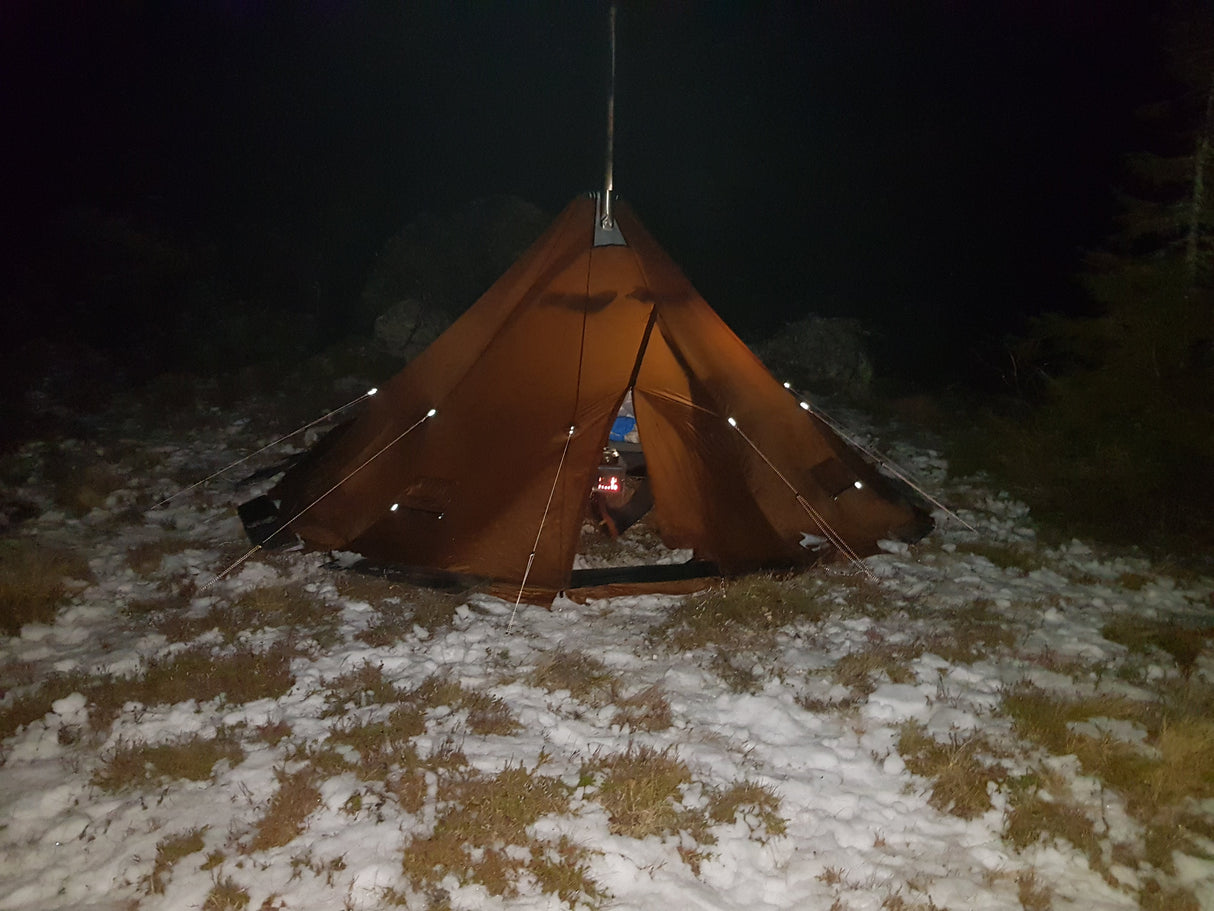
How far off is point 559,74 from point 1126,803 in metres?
22.5

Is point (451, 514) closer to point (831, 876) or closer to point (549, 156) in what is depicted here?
point (831, 876)

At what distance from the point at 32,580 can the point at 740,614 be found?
15.1 ft

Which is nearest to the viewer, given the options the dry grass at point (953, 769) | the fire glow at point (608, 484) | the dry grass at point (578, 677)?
the dry grass at point (953, 769)

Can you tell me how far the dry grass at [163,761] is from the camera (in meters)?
3.30

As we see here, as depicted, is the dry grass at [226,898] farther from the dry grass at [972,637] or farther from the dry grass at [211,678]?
the dry grass at [972,637]

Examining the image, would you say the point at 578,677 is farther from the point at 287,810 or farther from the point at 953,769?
the point at 953,769

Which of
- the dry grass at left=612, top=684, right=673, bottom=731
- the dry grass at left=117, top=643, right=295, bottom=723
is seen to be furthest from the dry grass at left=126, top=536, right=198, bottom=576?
the dry grass at left=612, top=684, right=673, bottom=731

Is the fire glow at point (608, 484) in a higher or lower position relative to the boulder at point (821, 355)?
lower

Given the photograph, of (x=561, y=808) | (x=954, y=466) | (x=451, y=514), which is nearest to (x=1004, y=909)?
(x=561, y=808)

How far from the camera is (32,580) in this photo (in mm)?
4832

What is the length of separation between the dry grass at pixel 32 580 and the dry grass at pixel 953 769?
16.5 feet

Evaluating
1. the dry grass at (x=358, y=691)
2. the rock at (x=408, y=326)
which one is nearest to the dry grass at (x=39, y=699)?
the dry grass at (x=358, y=691)

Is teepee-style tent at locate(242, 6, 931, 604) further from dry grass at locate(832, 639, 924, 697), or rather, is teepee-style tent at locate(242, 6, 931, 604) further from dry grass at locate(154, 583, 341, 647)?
dry grass at locate(832, 639, 924, 697)

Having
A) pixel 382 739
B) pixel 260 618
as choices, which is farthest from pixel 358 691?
pixel 260 618
